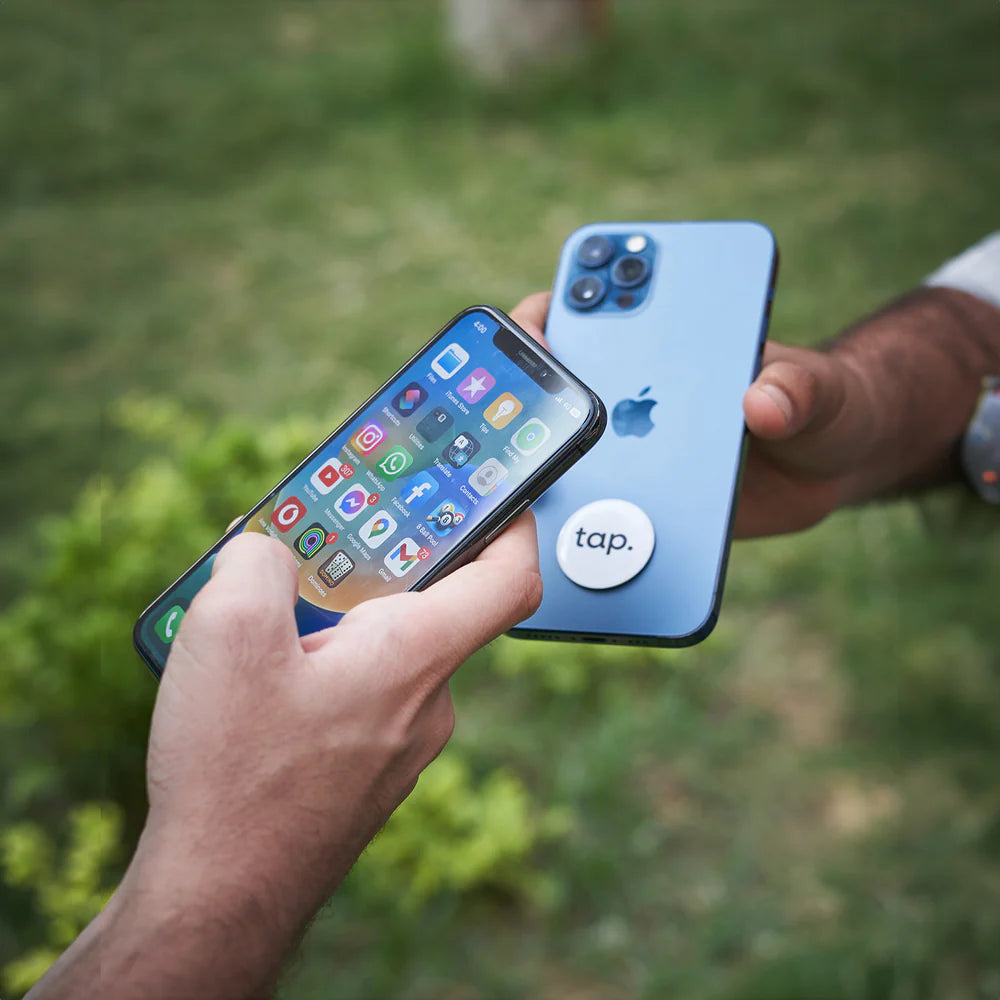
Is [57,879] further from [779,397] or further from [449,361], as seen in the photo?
[779,397]

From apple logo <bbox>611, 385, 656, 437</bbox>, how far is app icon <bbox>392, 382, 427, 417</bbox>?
0.24 metres

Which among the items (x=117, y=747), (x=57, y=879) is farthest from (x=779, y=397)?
(x=57, y=879)

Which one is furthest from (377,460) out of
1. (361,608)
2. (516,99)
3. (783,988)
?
(516,99)

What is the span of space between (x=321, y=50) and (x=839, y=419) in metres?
3.50

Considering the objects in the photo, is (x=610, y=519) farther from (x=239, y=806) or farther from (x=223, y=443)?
(x=223, y=443)

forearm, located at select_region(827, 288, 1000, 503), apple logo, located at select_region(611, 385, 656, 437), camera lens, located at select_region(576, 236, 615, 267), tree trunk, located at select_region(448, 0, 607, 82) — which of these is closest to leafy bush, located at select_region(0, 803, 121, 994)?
apple logo, located at select_region(611, 385, 656, 437)

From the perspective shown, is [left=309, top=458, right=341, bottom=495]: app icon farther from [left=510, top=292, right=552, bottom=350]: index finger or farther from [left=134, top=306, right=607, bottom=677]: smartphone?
[left=510, top=292, right=552, bottom=350]: index finger

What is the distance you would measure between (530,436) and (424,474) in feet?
0.35

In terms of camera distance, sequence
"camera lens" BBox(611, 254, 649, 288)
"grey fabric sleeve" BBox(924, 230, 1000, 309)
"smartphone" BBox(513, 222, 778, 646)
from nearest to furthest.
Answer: "smartphone" BBox(513, 222, 778, 646) < "camera lens" BBox(611, 254, 649, 288) < "grey fabric sleeve" BBox(924, 230, 1000, 309)

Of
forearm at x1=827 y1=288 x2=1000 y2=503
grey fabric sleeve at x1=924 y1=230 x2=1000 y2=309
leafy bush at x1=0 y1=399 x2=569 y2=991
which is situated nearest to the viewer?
forearm at x1=827 y1=288 x2=1000 y2=503

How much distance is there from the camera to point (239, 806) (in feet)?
2.33

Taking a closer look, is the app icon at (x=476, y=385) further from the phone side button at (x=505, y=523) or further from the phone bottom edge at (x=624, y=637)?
the phone bottom edge at (x=624, y=637)

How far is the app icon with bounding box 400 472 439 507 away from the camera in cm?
96

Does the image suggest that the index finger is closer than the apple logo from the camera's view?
No
